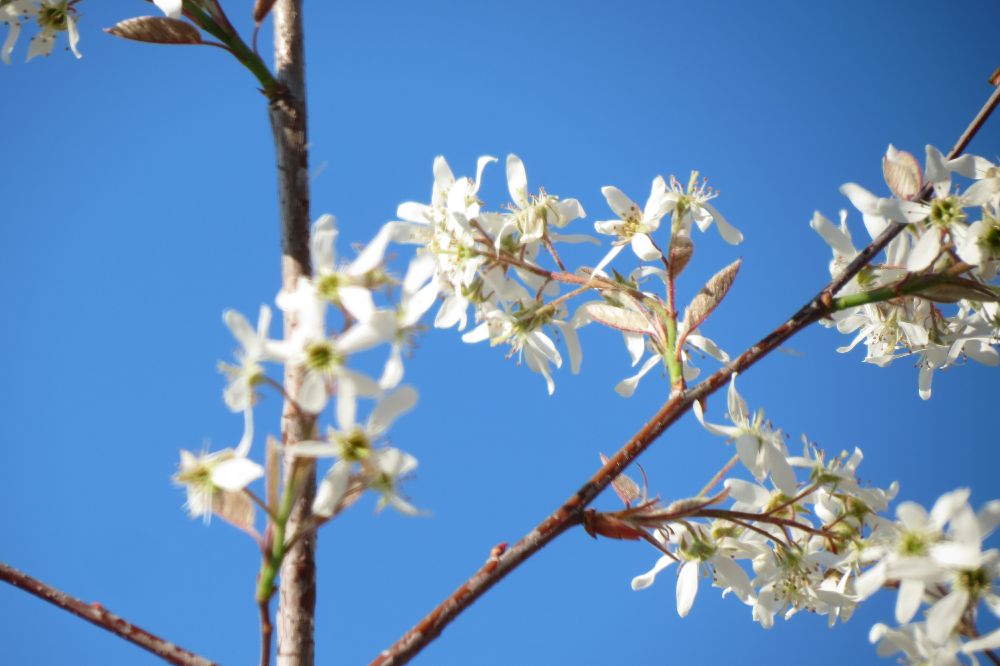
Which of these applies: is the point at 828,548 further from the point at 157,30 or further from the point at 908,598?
the point at 157,30

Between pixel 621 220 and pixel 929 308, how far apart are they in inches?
11.5

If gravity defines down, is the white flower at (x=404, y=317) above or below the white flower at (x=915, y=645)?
above

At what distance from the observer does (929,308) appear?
2.85ft

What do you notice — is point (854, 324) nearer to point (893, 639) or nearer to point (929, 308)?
point (929, 308)

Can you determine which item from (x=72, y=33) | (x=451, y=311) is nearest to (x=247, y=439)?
(x=451, y=311)

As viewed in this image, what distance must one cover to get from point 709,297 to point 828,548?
0.24 metres

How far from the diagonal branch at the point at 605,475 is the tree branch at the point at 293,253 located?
79 millimetres

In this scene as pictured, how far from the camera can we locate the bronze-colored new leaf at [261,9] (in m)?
0.77

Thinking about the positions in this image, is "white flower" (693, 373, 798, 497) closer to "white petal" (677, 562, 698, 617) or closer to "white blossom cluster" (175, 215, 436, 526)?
"white petal" (677, 562, 698, 617)

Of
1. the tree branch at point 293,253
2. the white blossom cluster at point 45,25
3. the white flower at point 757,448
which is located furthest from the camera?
the white blossom cluster at point 45,25

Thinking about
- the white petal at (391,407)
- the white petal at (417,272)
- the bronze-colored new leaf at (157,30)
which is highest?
the bronze-colored new leaf at (157,30)

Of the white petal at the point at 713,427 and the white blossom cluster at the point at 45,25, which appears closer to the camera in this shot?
the white petal at the point at 713,427

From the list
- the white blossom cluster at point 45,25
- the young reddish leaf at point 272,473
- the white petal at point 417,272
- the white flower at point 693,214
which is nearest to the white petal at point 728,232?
the white flower at point 693,214

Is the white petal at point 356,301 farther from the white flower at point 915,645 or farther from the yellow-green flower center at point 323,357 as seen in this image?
the white flower at point 915,645
